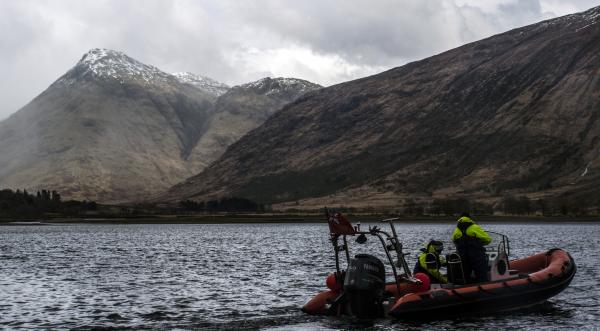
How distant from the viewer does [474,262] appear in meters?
29.9

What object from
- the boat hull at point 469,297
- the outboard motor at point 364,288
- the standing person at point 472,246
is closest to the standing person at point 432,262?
the boat hull at point 469,297

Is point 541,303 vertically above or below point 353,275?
below

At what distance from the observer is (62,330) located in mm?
28422

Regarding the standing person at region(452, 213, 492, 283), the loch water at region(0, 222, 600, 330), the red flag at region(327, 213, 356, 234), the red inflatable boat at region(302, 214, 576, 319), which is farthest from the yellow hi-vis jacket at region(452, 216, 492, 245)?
the red flag at region(327, 213, 356, 234)

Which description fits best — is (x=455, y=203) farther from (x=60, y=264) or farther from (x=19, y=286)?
(x=19, y=286)

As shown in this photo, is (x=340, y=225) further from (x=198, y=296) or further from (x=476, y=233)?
(x=198, y=296)

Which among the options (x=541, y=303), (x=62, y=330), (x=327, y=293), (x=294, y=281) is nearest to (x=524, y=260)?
(x=541, y=303)

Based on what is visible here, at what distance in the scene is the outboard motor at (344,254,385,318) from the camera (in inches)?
1098

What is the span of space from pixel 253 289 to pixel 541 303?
16.1 metres

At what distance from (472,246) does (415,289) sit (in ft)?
9.93

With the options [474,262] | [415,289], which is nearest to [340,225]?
[415,289]

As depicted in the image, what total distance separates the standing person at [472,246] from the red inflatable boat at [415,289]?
480 millimetres

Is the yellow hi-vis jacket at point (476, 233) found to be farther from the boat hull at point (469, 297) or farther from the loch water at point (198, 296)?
the loch water at point (198, 296)

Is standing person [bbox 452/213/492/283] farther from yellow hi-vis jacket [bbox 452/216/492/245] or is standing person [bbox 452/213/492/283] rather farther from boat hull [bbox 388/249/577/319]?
boat hull [bbox 388/249/577/319]
